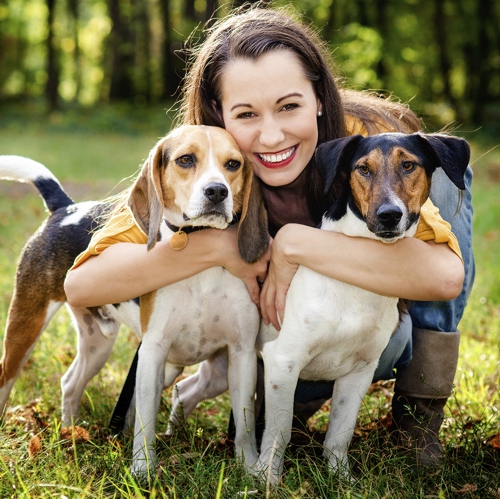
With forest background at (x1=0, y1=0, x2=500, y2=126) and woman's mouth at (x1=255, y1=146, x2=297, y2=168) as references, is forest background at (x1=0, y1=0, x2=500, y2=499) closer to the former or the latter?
forest background at (x1=0, y1=0, x2=500, y2=126)

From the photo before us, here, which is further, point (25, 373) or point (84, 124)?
point (84, 124)

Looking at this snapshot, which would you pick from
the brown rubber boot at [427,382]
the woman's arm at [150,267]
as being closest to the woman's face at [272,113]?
the woman's arm at [150,267]

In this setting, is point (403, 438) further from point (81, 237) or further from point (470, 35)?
point (470, 35)

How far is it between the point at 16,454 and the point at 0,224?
6304 mm

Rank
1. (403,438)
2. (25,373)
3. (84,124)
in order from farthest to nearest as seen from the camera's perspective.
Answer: (84,124), (25,373), (403,438)

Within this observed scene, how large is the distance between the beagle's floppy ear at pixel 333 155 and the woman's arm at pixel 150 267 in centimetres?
59

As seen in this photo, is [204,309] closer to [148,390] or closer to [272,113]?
[148,390]

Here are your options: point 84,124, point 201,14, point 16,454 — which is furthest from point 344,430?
point 201,14

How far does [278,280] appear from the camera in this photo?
3.05 meters

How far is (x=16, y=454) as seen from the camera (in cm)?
296

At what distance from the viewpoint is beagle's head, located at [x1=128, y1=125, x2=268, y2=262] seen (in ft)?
9.71

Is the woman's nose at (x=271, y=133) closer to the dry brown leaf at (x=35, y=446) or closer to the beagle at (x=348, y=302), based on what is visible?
the beagle at (x=348, y=302)

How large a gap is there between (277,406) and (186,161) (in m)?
1.19

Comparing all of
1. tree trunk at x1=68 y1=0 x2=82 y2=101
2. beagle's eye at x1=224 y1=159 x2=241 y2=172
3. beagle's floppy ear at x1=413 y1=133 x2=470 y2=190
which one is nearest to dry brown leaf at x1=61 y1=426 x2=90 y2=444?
beagle's eye at x1=224 y1=159 x2=241 y2=172
